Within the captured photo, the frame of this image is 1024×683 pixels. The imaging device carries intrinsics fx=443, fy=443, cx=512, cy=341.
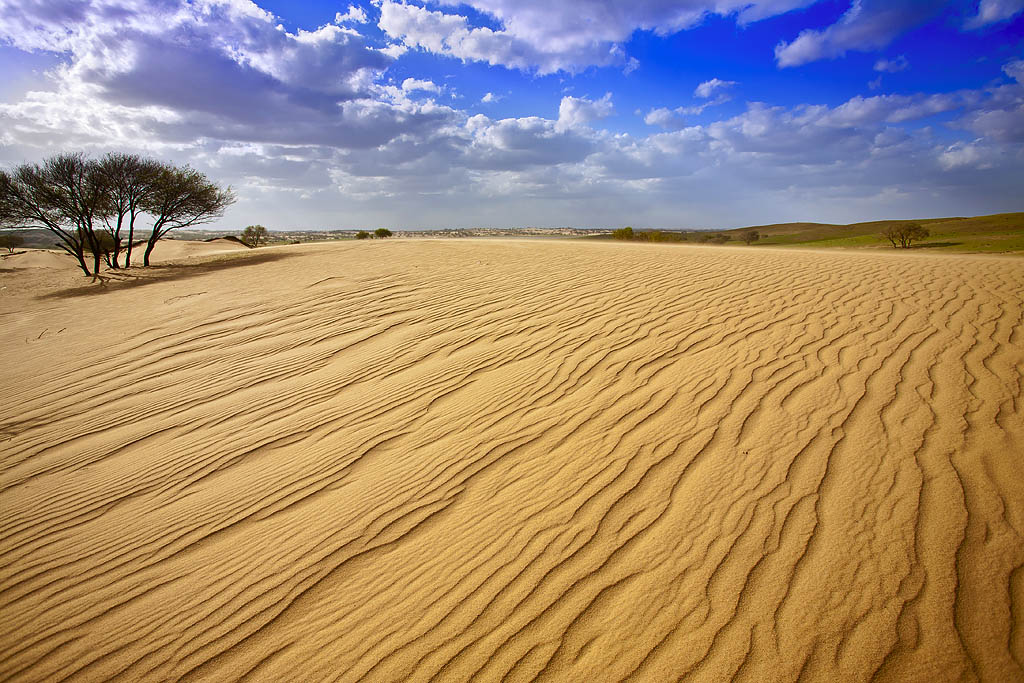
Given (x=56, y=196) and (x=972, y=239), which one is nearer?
(x=56, y=196)

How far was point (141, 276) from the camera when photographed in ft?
44.9

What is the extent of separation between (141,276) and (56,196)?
3.59 metres

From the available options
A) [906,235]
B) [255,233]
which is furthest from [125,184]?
[906,235]

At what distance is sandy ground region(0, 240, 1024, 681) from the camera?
1716 millimetres

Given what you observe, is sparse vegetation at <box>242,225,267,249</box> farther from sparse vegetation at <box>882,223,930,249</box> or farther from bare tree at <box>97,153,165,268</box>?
sparse vegetation at <box>882,223,930,249</box>

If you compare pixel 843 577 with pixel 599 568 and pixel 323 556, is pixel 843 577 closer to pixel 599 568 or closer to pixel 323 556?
pixel 599 568

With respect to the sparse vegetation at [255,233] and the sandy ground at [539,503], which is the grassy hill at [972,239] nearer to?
the sandy ground at [539,503]

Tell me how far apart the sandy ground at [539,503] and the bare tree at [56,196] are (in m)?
12.5

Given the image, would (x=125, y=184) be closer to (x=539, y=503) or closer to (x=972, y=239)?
(x=539, y=503)

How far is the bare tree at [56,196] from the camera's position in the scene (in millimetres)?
13422

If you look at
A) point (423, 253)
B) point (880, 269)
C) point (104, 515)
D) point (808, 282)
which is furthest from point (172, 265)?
point (880, 269)

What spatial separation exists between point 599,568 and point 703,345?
9.78ft

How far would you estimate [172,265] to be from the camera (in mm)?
16547

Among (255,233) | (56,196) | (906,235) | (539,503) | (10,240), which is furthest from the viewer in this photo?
(255,233)
